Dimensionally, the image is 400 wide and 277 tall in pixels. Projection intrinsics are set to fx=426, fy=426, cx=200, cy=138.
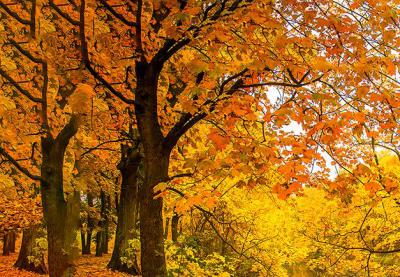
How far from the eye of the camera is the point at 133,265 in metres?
15.8

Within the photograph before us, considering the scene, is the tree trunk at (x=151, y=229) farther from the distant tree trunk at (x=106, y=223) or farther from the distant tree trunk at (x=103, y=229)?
the distant tree trunk at (x=103, y=229)

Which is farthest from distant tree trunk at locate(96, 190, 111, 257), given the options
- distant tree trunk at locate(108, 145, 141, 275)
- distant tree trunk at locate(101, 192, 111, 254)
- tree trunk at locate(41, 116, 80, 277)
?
tree trunk at locate(41, 116, 80, 277)

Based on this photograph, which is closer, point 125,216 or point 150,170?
point 150,170

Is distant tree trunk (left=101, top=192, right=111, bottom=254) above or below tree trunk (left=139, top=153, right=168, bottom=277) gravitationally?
above

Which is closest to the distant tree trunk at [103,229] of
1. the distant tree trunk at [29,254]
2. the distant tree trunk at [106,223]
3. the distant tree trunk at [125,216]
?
the distant tree trunk at [106,223]

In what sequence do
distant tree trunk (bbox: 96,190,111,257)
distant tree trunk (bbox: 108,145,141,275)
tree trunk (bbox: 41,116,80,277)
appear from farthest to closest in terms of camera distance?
distant tree trunk (bbox: 96,190,111,257), distant tree trunk (bbox: 108,145,141,275), tree trunk (bbox: 41,116,80,277)

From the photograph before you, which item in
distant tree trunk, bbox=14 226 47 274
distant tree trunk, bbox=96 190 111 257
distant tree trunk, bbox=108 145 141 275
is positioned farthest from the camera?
distant tree trunk, bbox=96 190 111 257

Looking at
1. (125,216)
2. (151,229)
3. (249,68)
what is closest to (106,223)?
(125,216)

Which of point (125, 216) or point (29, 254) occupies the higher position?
point (125, 216)

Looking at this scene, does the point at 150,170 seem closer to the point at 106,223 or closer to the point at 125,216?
the point at 125,216

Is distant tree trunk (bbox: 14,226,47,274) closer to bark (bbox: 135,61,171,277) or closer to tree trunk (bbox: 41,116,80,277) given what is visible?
tree trunk (bbox: 41,116,80,277)

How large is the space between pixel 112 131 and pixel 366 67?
8.21m

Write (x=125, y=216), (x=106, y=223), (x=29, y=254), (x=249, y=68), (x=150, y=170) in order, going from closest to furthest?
(x=249, y=68) → (x=150, y=170) → (x=125, y=216) → (x=29, y=254) → (x=106, y=223)

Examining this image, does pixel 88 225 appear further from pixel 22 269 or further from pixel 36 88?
pixel 36 88
